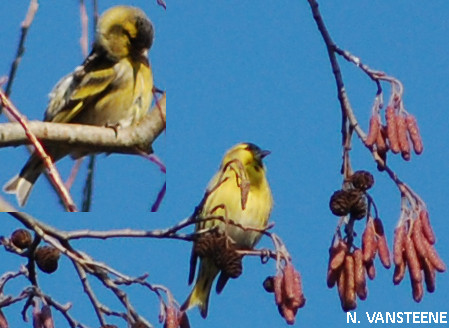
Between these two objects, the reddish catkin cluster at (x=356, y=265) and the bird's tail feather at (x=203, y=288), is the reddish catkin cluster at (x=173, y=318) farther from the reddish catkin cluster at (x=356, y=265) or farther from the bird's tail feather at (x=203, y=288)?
the bird's tail feather at (x=203, y=288)

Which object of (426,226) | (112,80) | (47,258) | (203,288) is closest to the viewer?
(426,226)

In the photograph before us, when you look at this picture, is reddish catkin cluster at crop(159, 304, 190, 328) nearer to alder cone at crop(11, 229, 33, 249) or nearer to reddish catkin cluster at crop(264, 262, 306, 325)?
reddish catkin cluster at crop(264, 262, 306, 325)

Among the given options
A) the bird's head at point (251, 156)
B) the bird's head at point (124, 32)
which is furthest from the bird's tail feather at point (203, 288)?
the bird's head at point (124, 32)

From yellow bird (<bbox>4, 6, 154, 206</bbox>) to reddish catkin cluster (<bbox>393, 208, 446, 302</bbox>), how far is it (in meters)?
1.32

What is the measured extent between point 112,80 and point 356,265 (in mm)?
1803

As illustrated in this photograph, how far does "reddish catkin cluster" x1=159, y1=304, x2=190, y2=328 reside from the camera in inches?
100

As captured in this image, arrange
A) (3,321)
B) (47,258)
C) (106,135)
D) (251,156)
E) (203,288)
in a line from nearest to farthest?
(3,321) → (47,258) → (106,135) → (203,288) → (251,156)

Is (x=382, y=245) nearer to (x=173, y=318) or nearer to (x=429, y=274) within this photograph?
(x=429, y=274)

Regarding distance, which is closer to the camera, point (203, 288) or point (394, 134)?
point (394, 134)

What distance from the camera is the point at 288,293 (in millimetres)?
2611

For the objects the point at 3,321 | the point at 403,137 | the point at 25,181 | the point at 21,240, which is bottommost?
the point at 3,321

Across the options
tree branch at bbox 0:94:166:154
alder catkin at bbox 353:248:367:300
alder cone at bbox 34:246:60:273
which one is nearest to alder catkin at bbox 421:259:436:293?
alder catkin at bbox 353:248:367:300

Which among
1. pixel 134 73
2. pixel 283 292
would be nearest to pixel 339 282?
pixel 283 292

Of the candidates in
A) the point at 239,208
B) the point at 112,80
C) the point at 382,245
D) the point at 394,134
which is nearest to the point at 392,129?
the point at 394,134
